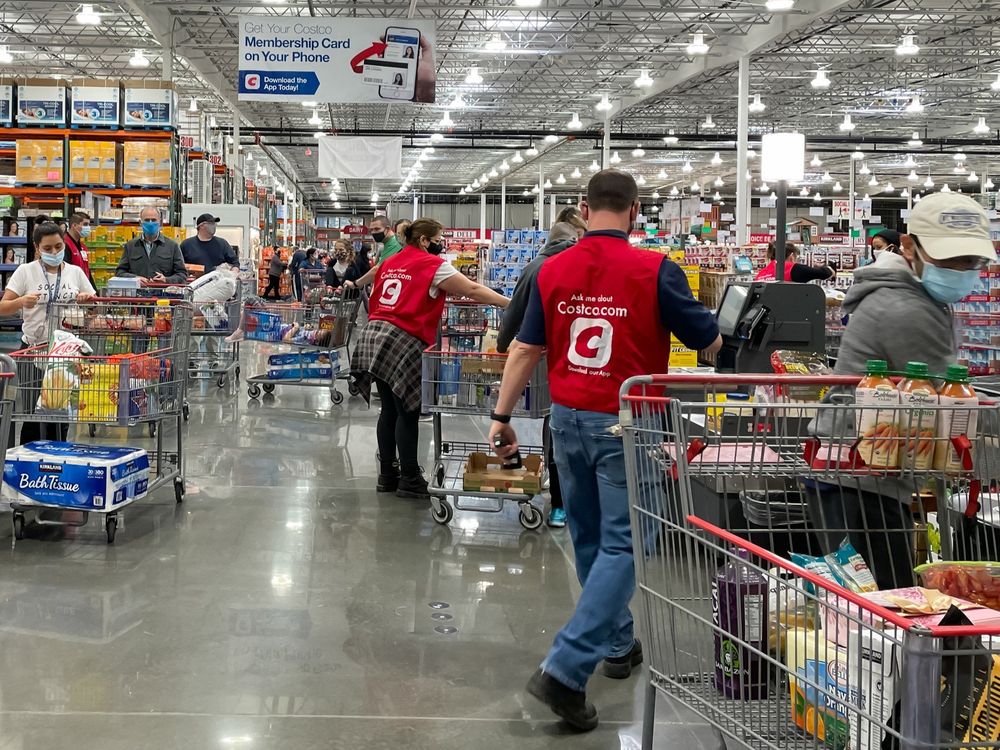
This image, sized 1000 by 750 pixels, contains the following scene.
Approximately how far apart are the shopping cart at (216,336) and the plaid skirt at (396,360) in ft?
12.8

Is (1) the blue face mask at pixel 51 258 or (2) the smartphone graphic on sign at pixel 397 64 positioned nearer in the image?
(1) the blue face mask at pixel 51 258

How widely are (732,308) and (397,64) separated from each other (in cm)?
791

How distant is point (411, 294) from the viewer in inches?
241

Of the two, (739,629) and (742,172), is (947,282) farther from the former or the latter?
(742,172)


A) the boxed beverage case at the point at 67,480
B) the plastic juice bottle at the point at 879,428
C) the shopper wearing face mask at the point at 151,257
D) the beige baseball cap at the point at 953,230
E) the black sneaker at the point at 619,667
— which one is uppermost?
the shopper wearing face mask at the point at 151,257

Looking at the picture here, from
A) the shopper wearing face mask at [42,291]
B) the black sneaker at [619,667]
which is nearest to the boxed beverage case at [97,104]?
the shopper wearing face mask at [42,291]

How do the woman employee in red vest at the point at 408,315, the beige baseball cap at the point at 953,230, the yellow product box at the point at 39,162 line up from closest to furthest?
1. the beige baseball cap at the point at 953,230
2. the woman employee in red vest at the point at 408,315
3. the yellow product box at the point at 39,162

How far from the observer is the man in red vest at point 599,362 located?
126 inches

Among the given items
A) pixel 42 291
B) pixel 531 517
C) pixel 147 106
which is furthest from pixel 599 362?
pixel 147 106

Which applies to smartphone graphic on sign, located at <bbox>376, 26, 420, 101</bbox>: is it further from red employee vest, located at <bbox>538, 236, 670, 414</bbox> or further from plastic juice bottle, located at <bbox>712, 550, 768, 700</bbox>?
plastic juice bottle, located at <bbox>712, 550, 768, 700</bbox>

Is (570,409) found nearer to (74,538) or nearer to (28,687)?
(28,687)

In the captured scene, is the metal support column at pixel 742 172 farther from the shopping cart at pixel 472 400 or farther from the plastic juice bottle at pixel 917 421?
the plastic juice bottle at pixel 917 421

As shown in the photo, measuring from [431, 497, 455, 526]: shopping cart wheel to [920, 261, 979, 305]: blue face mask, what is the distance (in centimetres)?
342

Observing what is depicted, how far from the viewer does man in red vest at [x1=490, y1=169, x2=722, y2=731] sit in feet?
10.5
